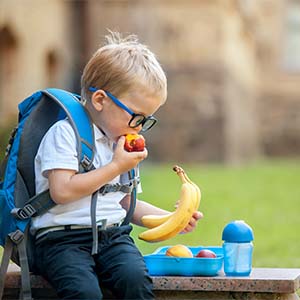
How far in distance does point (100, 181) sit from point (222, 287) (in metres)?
0.55

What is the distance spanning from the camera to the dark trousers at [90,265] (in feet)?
11.5

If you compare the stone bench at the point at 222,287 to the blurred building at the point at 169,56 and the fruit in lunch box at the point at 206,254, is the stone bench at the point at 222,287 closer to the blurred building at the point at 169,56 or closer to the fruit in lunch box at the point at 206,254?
the fruit in lunch box at the point at 206,254

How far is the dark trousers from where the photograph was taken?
352 centimetres

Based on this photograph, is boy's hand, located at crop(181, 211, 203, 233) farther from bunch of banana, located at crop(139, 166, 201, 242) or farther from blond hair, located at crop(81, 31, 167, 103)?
blond hair, located at crop(81, 31, 167, 103)

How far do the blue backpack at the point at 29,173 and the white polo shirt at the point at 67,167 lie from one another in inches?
1.1

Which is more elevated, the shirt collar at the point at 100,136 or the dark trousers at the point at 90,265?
the shirt collar at the point at 100,136

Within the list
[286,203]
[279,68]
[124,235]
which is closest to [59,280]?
[124,235]

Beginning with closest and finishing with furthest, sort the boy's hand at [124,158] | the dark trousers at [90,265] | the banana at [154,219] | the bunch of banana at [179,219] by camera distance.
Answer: the dark trousers at [90,265] → the boy's hand at [124,158] → the bunch of banana at [179,219] → the banana at [154,219]

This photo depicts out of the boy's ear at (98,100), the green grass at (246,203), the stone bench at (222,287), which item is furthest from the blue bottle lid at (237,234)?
the green grass at (246,203)

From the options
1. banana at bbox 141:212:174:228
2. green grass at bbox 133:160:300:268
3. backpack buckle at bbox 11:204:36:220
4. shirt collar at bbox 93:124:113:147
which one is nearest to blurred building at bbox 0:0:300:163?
green grass at bbox 133:160:300:268

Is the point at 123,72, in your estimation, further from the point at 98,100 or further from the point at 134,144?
the point at 134,144

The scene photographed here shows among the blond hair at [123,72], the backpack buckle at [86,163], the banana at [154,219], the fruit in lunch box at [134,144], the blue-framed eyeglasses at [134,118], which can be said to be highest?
the blond hair at [123,72]

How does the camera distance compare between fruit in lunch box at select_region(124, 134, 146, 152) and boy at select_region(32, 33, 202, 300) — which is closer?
boy at select_region(32, 33, 202, 300)

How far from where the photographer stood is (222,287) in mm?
3639
